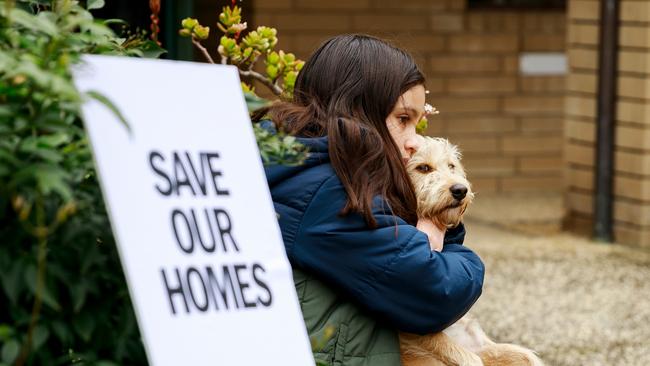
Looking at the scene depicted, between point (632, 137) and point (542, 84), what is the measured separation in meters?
3.22

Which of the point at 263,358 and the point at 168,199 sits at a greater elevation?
the point at 168,199

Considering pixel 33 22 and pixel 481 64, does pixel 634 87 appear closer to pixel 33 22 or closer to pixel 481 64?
pixel 481 64

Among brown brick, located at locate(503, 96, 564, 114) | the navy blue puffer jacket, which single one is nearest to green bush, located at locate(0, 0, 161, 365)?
the navy blue puffer jacket

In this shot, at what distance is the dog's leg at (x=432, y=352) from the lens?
3.61 m

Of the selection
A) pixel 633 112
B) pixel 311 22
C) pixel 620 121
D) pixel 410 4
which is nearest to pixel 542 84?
pixel 410 4

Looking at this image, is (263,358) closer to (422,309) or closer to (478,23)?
(422,309)

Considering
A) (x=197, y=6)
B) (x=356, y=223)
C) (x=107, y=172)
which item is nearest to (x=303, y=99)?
(x=356, y=223)

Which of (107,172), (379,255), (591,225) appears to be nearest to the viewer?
(107,172)

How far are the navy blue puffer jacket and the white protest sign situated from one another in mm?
618

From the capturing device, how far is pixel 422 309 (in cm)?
334

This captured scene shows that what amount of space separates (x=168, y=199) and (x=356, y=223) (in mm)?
878

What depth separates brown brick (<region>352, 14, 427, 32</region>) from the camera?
12234 millimetres

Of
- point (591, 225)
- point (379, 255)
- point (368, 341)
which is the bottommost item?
point (591, 225)

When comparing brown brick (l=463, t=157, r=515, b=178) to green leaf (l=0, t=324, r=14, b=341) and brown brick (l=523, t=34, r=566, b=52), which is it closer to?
brown brick (l=523, t=34, r=566, b=52)
